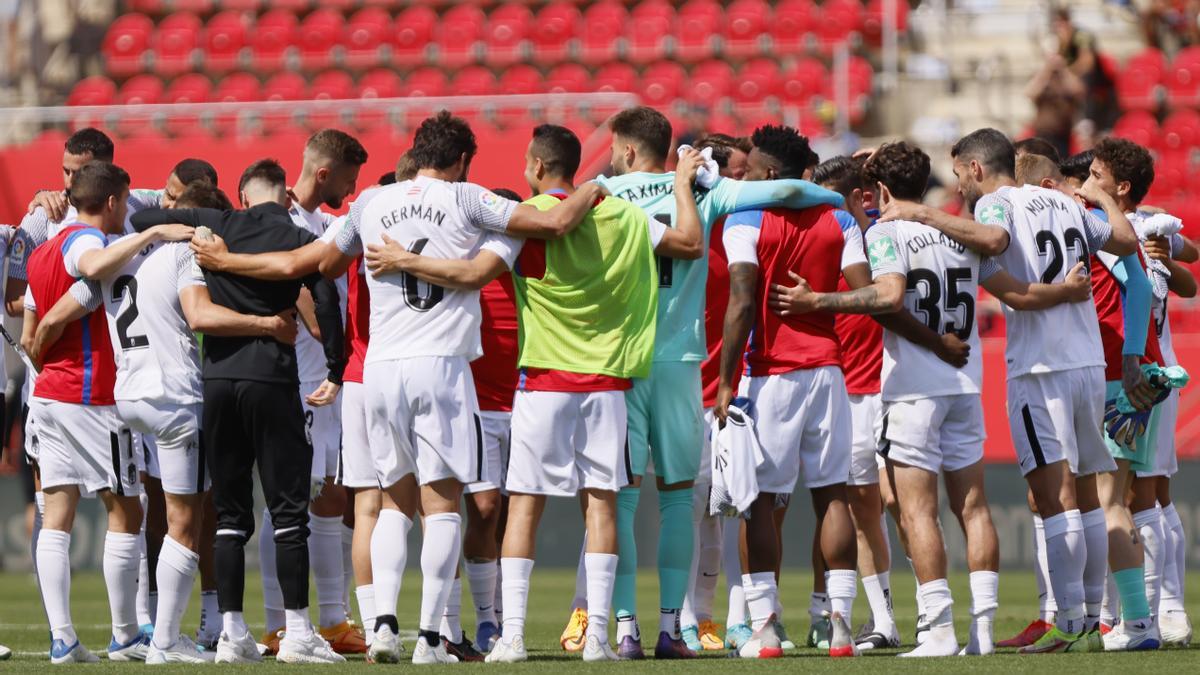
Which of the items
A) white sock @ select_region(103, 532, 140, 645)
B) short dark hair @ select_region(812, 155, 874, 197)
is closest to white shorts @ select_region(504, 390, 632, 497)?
white sock @ select_region(103, 532, 140, 645)

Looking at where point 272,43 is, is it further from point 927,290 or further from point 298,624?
point 927,290

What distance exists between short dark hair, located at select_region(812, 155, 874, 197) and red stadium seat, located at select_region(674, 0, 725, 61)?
45.2ft

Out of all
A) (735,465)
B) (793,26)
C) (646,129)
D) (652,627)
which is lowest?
(652,627)

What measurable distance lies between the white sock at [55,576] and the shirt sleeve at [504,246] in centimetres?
255

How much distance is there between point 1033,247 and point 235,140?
12.9 meters

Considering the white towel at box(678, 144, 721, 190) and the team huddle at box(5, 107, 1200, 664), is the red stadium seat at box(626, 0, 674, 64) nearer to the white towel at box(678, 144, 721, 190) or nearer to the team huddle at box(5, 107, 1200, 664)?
the team huddle at box(5, 107, 1200, 664)

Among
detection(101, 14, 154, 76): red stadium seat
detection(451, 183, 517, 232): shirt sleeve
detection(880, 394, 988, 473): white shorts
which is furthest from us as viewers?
detection(101, 14, 154, 76): red stadium seat

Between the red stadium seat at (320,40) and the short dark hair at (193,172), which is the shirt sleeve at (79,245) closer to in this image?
the short dark hair at (193,172)

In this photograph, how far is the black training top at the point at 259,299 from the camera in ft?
26.5

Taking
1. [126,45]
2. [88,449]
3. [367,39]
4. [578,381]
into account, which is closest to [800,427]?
[578,381]

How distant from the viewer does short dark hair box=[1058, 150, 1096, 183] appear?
991cm

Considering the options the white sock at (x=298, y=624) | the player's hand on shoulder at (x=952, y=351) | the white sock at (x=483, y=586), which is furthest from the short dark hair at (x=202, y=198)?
the player's hand on shoulder at (x=952, y=351)

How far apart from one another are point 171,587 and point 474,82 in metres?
15.5

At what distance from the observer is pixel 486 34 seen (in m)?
24.0
